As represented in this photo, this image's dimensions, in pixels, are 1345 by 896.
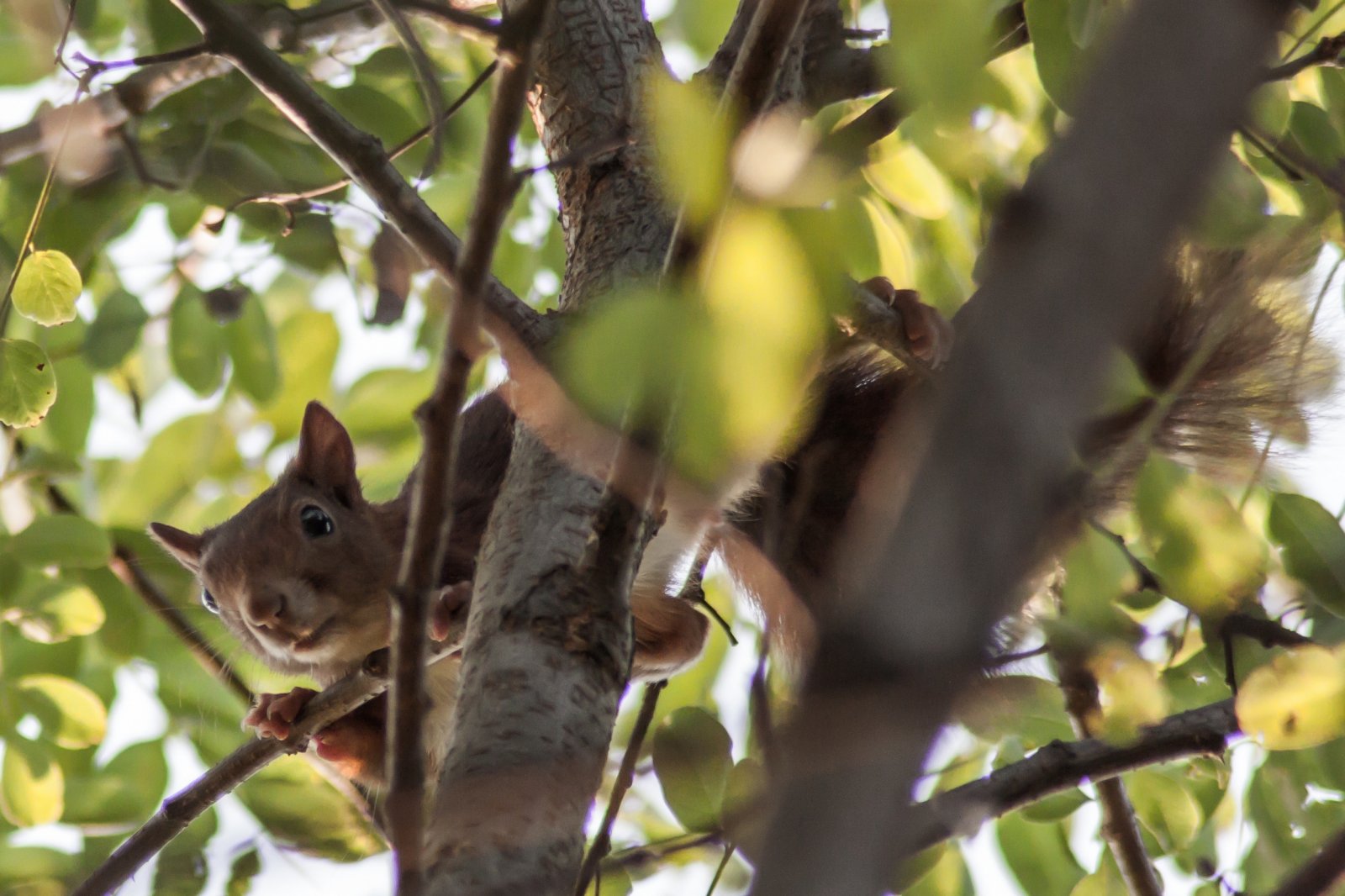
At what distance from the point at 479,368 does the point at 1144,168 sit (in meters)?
2.50

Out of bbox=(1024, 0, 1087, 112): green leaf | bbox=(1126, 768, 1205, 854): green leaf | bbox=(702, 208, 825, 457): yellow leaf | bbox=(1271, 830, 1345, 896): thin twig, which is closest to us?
bbox=(702, 208, 825, 457): yellow leaf

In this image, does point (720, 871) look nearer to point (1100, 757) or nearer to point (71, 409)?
point (1100, 757)

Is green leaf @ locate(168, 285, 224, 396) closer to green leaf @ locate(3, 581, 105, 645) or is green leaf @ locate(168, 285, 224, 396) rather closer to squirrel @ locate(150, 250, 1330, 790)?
squirrel @ locate(150, 250, 1330, 790)

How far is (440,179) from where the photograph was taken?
2.80 m

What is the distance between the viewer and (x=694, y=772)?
5.63 feet

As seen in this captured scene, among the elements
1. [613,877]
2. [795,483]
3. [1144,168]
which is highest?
[795,483]

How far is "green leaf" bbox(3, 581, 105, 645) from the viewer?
2104mm

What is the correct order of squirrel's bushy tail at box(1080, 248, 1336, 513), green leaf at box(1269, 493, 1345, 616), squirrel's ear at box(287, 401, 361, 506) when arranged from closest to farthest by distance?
green leaf at box(1269, 493, 1345, 616), squirrel's bushy tail at box(1080, 248, 1336, 513), squirrel's ear at box(287, 401, 361, 506)

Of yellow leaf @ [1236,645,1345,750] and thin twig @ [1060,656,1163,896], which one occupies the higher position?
thin twig @ [1060,656,1163,896]

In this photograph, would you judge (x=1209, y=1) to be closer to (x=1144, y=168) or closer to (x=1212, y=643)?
(x=1144, y=168)

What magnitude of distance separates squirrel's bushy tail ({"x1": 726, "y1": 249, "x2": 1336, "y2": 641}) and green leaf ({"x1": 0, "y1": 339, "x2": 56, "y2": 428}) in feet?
3.27

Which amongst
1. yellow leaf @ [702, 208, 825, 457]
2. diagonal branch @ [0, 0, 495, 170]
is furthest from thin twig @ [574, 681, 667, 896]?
diagonal branch @ [0, 0, 495, 170]

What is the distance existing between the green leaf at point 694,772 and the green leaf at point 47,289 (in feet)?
2.85

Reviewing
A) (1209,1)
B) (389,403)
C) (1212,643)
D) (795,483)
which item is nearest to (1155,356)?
(795,483)
